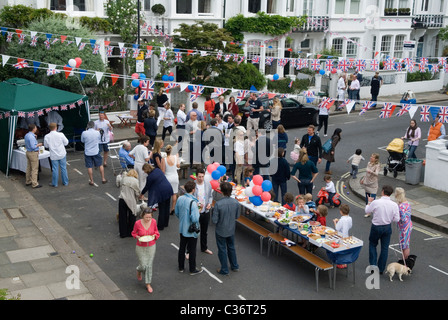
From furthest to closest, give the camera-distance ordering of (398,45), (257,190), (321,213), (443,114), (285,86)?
1. (398,45)
2. (285,86)
3. (443,114)
4. (257,190)
5. (321,213)

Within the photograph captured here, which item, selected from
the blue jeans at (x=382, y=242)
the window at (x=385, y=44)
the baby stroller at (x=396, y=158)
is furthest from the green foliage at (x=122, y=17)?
the window at (x=385, y=44)

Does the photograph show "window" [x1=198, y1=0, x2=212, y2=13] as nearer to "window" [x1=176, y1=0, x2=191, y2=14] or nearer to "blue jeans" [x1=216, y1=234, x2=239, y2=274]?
"window" [x1=176, y1=0, x2=191, y2=14]

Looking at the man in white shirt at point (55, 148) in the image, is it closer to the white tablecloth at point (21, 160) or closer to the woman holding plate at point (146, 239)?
the white tablecloth at point (21, 160)

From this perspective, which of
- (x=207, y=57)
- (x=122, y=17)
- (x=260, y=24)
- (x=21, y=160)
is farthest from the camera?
(x=260, y=24)

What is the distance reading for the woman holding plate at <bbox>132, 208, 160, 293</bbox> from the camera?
29.3 feet

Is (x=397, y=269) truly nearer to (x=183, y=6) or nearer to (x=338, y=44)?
(x=183, y=6)

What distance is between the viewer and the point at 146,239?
8.92m

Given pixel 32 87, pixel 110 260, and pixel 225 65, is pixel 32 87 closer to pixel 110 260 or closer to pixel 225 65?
pixel 110 260

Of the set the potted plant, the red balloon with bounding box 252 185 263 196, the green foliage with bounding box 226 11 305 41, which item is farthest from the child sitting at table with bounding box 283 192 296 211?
the green foliage with bounding box 226 11 305 41

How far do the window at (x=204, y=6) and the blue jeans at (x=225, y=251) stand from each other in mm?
22044

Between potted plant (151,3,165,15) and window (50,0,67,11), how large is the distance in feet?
15.2

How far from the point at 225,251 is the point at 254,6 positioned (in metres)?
24.2

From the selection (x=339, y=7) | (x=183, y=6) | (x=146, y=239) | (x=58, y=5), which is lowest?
(x=146, y=239)

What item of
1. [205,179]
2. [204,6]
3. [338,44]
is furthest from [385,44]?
[205,179]
